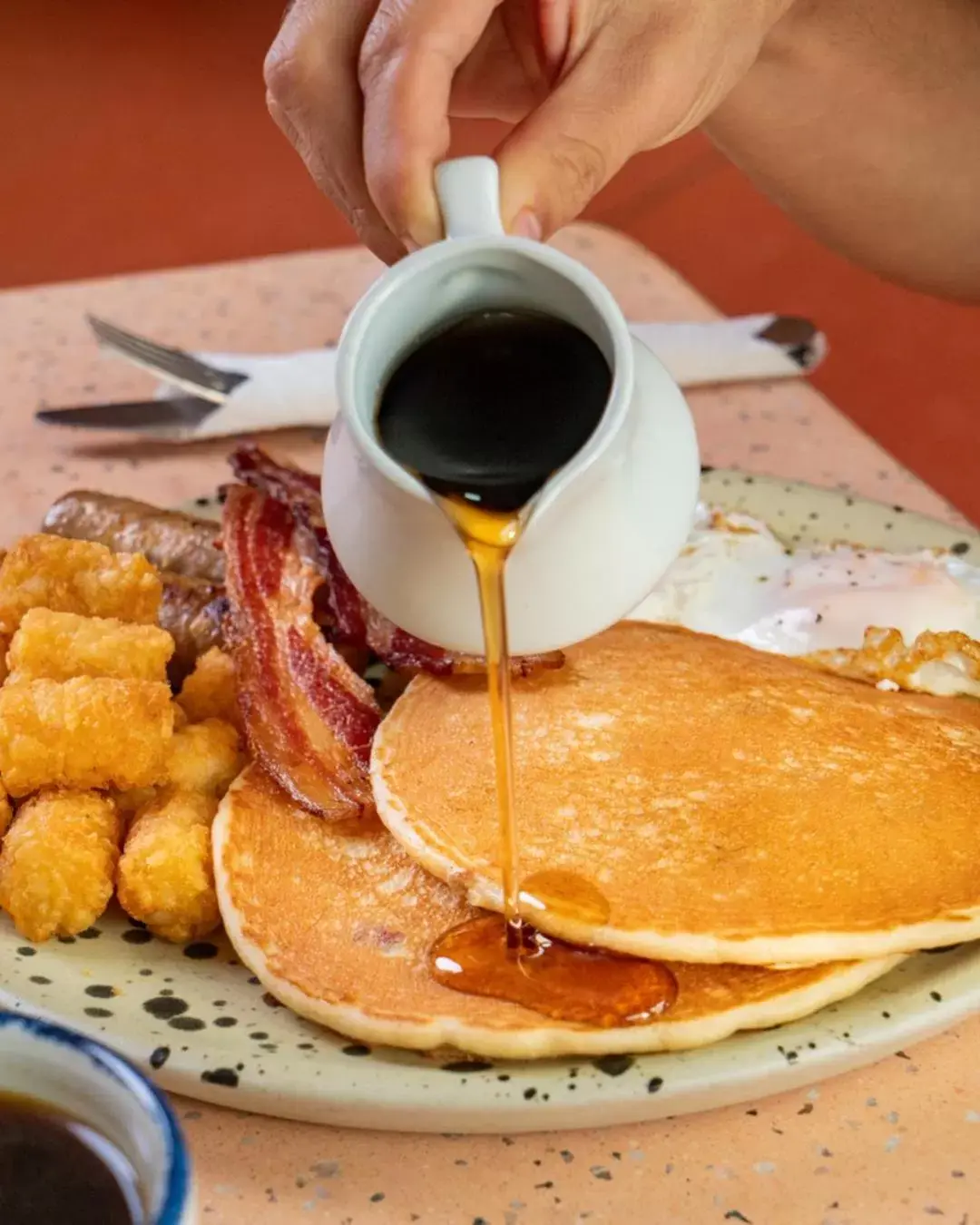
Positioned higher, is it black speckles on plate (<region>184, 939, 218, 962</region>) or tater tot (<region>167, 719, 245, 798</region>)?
tater tot (<region>167, 719, 245, 798</region>)

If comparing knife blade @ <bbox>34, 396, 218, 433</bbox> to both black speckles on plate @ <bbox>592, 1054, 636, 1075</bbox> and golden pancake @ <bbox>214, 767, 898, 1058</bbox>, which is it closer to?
golden pancake @ <bbox>214, 767, 898, 1058</bbox>

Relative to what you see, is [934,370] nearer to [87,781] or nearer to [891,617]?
[891,617]

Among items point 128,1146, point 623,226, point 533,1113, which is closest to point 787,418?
point 533,1113

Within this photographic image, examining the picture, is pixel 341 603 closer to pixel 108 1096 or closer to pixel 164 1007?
pixel 164 1007

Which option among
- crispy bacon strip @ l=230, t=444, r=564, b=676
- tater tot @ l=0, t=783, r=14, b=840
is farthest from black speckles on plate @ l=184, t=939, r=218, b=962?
crispy bacon strip @ l=230, t=444, r=564, b=676

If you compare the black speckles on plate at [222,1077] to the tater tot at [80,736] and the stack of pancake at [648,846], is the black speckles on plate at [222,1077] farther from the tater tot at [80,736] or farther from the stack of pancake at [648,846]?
the tater tot at [80,736]
